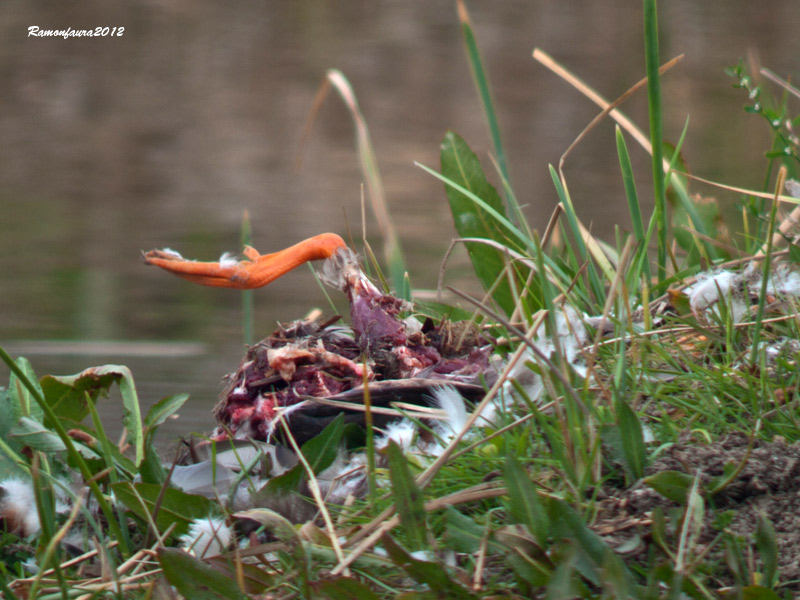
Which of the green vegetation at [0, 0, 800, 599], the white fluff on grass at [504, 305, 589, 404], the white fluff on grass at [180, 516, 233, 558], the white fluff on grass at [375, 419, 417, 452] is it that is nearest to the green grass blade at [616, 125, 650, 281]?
the green vegetation at [0, 0, 800, 599]

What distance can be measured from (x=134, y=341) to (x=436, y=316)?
1821 millimetres

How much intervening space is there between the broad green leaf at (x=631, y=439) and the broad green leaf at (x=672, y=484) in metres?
0.05

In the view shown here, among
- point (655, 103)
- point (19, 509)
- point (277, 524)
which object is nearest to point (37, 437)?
point (19, 509)

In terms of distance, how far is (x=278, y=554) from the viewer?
35.4 inches

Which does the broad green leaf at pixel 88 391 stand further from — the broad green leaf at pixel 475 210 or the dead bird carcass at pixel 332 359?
the broad green leaf at pixel 475 210

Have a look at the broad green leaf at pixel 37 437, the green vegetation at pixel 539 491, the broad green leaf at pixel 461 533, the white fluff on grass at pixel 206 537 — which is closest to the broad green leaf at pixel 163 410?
the green vegetation at pixel 539 491

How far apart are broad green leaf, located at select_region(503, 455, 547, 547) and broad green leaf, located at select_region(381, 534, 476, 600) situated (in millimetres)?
89

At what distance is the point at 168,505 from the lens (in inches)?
38.9

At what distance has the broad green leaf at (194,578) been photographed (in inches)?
32.2

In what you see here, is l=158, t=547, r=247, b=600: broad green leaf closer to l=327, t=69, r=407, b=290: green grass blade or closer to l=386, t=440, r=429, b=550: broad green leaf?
l=386, t=440, r=429, b=550: broad green leaf

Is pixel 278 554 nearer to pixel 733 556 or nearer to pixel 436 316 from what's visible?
pixel 733 556

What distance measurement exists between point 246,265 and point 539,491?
2.09 ft

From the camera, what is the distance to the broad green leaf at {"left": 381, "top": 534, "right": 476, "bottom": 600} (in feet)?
2.56

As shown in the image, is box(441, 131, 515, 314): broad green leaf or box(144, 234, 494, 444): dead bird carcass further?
box(441, 131, 515, 314): broad green leaf
